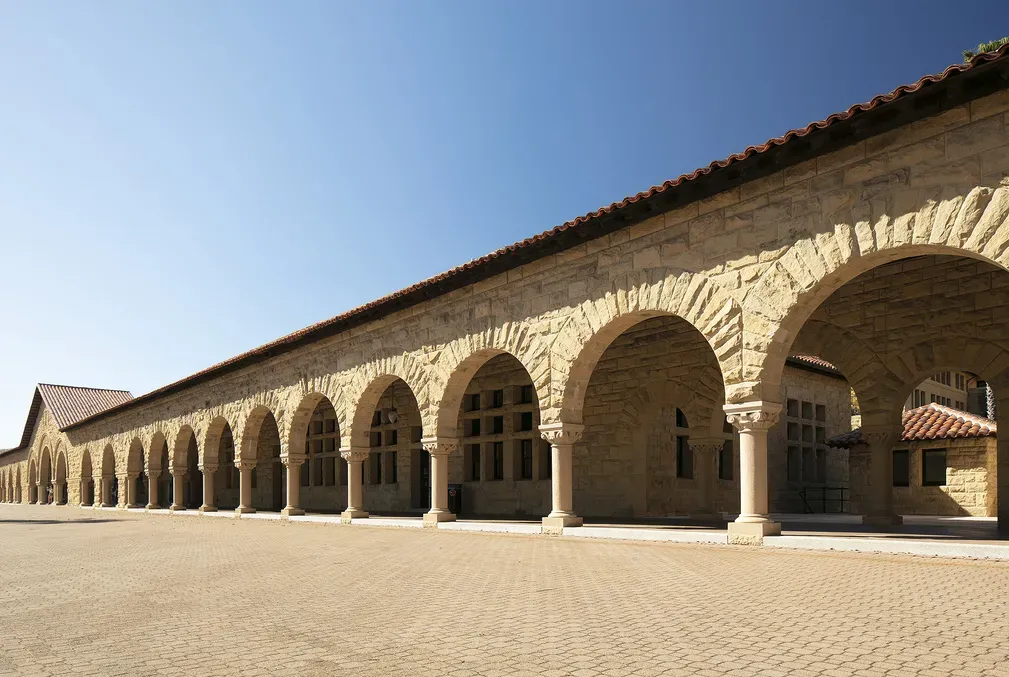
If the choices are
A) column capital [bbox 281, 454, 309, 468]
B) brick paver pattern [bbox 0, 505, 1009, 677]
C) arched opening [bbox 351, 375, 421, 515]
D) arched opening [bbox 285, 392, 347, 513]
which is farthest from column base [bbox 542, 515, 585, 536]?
arched opening [bbox 285, 392, 347, 513]

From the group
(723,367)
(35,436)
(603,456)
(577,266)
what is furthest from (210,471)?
(35,436)

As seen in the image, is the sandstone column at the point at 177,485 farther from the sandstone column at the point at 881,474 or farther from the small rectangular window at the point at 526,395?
the sandstone column at the point at 881,474

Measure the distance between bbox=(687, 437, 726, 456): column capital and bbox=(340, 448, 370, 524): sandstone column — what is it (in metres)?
7.75

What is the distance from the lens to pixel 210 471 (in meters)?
28.4

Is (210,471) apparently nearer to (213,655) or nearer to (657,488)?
(657,488)

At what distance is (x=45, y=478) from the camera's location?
55469mm

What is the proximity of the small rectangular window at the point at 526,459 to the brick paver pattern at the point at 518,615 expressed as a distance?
354 inches

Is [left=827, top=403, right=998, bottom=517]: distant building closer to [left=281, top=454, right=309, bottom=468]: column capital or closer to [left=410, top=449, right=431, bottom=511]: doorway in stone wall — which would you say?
[left=410, top=449, right=431, bottom=511]: doorway in stone wall

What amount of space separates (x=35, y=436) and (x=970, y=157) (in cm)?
6284

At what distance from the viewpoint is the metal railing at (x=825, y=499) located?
911 inches

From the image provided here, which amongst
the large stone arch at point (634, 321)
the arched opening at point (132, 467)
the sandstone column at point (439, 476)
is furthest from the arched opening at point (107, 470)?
the large stone arch at point (634, 321)

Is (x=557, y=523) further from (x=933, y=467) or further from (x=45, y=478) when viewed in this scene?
(x=45, y=478)

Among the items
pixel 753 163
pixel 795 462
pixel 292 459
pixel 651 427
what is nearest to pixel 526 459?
pixel 651 427

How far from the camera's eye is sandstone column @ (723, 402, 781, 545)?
11086mm
